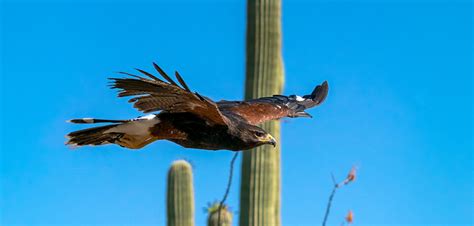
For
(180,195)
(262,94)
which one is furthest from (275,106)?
(180,195)

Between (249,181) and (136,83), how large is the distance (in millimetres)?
4292

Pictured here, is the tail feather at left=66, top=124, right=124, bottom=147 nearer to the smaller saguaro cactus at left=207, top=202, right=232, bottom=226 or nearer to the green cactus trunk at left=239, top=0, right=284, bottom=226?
the green cactus trunk at left=239, top=0, right=284, bottom=226

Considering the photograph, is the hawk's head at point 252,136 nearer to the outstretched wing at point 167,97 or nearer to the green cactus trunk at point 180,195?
the outstretched wing at point 167,97

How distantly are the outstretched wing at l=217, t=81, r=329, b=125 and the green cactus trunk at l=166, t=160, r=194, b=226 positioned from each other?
305 cm

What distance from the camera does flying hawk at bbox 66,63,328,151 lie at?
555cm

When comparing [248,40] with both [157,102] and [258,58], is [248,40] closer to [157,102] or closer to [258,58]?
[258,58]

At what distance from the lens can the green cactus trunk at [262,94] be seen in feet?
31.5

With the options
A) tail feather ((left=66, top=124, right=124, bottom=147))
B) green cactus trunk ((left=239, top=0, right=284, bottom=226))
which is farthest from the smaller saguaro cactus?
tail feather ((left=66, top=124, right=124, bottom=147))

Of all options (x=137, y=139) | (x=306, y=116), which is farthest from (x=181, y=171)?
(x=137, y=139)

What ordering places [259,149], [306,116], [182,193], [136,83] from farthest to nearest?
1. [182,193]
2. [259,149]
3. [306,116]
4. [136,83]

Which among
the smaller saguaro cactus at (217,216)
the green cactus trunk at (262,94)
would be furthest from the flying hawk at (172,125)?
the smaller saguaro cactus at (217,216)

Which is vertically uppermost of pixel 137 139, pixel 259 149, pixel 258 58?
pixel 258 58

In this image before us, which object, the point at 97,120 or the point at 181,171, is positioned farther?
the point at 181,171

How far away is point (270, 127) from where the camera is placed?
9.73 meters
